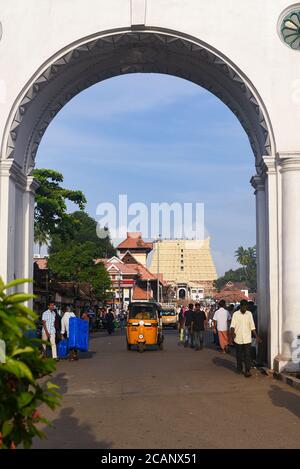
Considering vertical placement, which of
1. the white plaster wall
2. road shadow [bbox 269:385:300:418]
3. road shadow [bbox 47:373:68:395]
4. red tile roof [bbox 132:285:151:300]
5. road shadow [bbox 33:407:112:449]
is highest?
the white plaster wall

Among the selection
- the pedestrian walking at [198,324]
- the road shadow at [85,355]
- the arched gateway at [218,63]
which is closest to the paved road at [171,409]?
the arched gateway at [218,63]

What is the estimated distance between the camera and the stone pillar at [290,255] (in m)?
14.2

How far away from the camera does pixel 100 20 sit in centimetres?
1536

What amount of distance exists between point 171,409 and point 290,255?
557cm

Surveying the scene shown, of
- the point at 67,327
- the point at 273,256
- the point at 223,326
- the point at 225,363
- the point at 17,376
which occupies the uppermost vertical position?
the point at 273,256

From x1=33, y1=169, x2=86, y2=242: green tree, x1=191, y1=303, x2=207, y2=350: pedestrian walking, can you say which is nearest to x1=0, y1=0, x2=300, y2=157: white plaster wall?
x1=191, y1=303, x2=207, y2=350: pedestrian walking

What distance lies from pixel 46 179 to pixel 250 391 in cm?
3174

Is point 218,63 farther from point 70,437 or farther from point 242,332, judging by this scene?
point 70,437

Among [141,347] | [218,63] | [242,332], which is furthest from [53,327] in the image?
[218,63]

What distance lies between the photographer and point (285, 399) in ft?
35.0

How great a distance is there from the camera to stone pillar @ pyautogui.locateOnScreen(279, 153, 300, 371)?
14235mm

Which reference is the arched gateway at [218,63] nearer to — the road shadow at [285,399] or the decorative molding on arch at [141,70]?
the decorative molding on arch at [141,70]

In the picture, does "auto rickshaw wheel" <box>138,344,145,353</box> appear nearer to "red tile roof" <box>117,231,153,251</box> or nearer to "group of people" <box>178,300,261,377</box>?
"group of people" <box>178,300,261,377</box>

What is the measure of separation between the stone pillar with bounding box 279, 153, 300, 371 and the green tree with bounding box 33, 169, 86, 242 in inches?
1034
